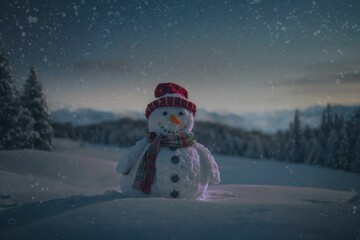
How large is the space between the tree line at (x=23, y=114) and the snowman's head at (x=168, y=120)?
12739 millimetres

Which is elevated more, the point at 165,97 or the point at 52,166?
the point at 165,97

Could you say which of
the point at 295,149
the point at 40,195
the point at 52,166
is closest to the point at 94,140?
the point at 295,149

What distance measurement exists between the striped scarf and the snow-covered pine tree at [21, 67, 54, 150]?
56.3 feet

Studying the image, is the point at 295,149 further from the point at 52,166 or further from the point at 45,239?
the point at 45,239

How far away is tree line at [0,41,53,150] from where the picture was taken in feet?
55.2

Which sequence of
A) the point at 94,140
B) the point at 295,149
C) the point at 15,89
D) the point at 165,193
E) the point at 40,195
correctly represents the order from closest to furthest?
1. the point at 165,193
2. the point at 40,195
3. the point at 15,89
4. the point at 295,149
5. the point at 94,140

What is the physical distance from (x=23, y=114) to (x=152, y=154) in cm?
1658

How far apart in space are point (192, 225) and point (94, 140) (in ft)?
197

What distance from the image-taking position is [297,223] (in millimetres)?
2986

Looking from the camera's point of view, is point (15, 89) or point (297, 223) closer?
point (297, 223)

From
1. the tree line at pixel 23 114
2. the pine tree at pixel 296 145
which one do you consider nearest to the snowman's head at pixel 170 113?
the tree line at pixel 23 114

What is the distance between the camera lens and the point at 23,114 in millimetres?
18875

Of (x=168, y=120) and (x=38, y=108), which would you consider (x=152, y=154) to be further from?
(x=38, y=108)

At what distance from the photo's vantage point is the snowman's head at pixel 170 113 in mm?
5312
